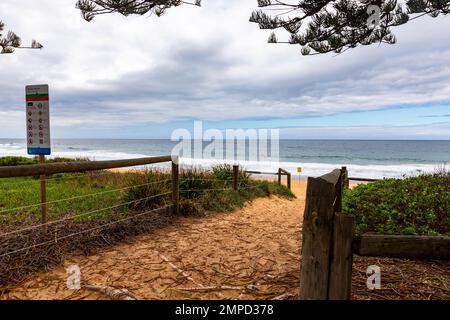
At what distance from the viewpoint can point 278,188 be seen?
36.4ft

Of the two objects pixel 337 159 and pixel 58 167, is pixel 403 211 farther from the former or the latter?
pixel 337 159

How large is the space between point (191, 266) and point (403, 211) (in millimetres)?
3526

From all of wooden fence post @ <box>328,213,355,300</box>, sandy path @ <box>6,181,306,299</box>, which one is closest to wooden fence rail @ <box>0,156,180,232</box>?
sandy path @ <box>6,181,306,299</box>

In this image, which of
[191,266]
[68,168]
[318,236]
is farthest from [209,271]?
[68,168]

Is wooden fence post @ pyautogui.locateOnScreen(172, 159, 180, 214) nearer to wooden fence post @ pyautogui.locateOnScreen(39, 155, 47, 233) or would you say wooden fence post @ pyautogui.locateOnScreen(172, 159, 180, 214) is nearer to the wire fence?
the wire fence

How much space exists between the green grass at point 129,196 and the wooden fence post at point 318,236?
3442 mm

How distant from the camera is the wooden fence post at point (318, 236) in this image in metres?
1.71

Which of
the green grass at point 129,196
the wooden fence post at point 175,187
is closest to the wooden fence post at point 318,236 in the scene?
the green grass at point 129,196

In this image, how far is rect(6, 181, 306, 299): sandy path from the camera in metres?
2.90

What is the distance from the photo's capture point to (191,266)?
3.53m
